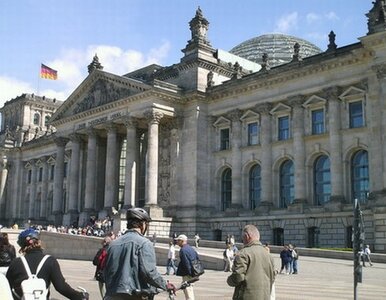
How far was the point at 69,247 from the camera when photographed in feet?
153

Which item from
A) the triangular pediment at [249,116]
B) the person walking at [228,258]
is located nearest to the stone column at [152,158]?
the triangular pediment at [249,116]

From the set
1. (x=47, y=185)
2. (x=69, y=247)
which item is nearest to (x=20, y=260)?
(x=69, y=247)

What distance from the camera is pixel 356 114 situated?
45.1 metres

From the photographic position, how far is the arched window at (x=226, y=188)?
55.0 metres

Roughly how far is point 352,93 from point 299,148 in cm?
636

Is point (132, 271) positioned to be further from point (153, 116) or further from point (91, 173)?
point (91, 173)

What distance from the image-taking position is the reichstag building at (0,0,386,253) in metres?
44.0

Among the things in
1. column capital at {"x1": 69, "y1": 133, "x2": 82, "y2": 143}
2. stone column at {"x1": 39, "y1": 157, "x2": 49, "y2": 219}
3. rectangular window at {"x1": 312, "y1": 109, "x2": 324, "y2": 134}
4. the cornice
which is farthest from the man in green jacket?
stone column at {"x1": 39, "y1": 157, "x2": 49, "y2": 219}

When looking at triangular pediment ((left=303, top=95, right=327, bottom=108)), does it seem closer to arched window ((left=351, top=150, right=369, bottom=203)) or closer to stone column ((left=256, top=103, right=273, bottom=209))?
stone column ((left=256, top=103, right=273, bottom=209))

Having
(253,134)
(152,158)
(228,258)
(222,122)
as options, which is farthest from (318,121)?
(228,258)

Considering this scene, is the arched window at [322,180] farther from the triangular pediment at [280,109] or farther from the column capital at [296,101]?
the triangular pediment at [280,109]

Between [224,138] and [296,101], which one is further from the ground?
[296,101]

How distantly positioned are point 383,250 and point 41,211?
54.2m

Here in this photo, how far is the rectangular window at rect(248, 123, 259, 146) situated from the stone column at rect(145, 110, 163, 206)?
Result: 340 inches
